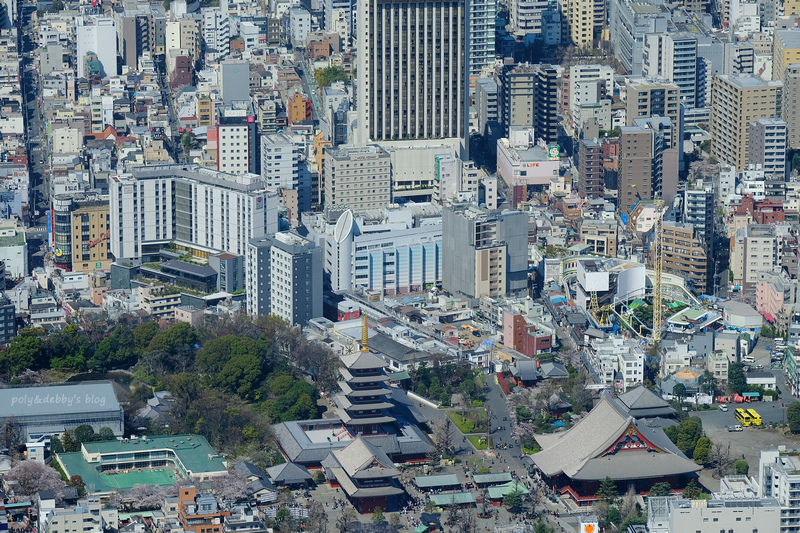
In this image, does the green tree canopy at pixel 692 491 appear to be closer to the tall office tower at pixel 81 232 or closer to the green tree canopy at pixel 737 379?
the green tree canopy at pixel 737 379

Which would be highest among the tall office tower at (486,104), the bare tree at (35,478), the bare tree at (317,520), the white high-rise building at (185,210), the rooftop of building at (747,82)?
the rooftop of building at (747,82)

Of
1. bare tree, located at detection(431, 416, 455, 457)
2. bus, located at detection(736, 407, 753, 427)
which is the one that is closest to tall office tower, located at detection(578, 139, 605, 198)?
bus, located at detection(736, 407, 753, 427)

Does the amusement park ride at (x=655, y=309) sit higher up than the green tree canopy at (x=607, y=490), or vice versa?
the amusement park ride at (x=655, y=309)

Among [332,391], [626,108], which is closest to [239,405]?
[332,391]

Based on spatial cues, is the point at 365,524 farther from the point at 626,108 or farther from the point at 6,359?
the point at 626,108

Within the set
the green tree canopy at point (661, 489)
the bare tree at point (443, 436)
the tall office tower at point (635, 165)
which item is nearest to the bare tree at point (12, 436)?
the bare tree at point (443, 436)

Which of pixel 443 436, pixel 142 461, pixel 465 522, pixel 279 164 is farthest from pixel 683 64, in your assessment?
pixel 465 522

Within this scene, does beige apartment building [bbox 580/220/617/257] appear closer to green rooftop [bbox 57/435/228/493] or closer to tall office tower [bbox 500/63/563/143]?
tall office tower [bbox 500/63/563/143]
